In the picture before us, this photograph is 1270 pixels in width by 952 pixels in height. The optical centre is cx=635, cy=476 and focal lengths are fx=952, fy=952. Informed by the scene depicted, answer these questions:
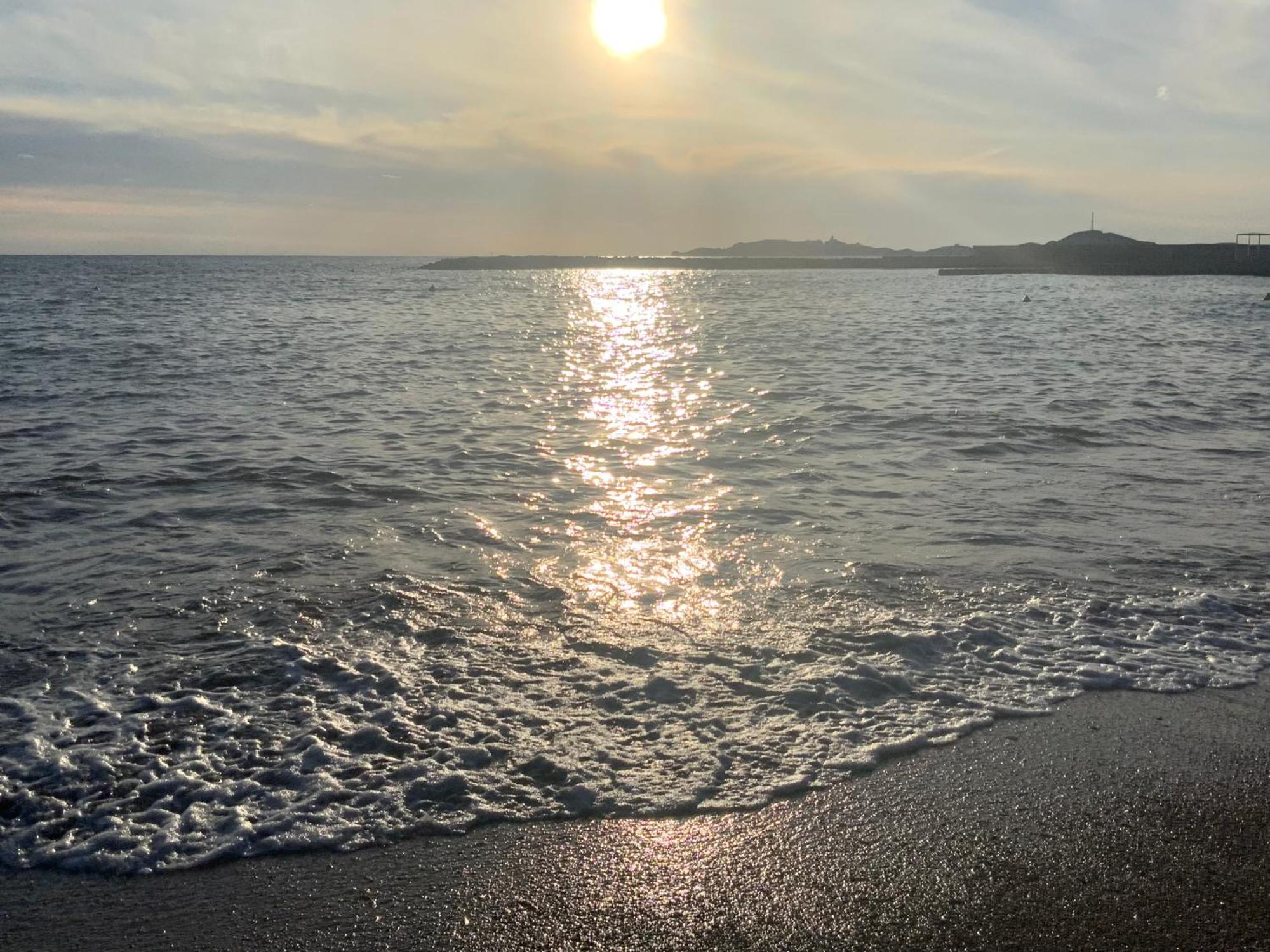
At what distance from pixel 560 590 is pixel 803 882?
3.71m

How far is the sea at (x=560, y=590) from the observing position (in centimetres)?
453

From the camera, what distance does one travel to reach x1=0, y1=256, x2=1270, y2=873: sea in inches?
178

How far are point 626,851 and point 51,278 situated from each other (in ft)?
317

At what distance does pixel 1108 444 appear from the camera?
1252 cm

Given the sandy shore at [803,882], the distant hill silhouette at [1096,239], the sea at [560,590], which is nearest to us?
the sandy shore at [803,882]

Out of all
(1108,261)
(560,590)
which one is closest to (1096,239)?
(1108,261)

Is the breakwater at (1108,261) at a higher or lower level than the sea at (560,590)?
higher

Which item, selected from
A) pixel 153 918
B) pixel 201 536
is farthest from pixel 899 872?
pixel 201 536

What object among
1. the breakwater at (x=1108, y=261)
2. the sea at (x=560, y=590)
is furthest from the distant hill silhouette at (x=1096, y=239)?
the sea at (x=560, y=590)

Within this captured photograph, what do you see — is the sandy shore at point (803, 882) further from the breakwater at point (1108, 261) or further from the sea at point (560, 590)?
the breakwater at point (1108, 261)

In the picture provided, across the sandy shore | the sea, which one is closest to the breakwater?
the sea

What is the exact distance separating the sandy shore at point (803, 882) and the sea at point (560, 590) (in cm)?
22

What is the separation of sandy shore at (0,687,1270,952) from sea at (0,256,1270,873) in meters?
0.22

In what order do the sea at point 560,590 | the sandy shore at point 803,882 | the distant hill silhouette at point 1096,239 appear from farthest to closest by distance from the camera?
the distant hill silhouette at point 1096,239, the sea at point 560,590, the sandy shore at point 803,882
